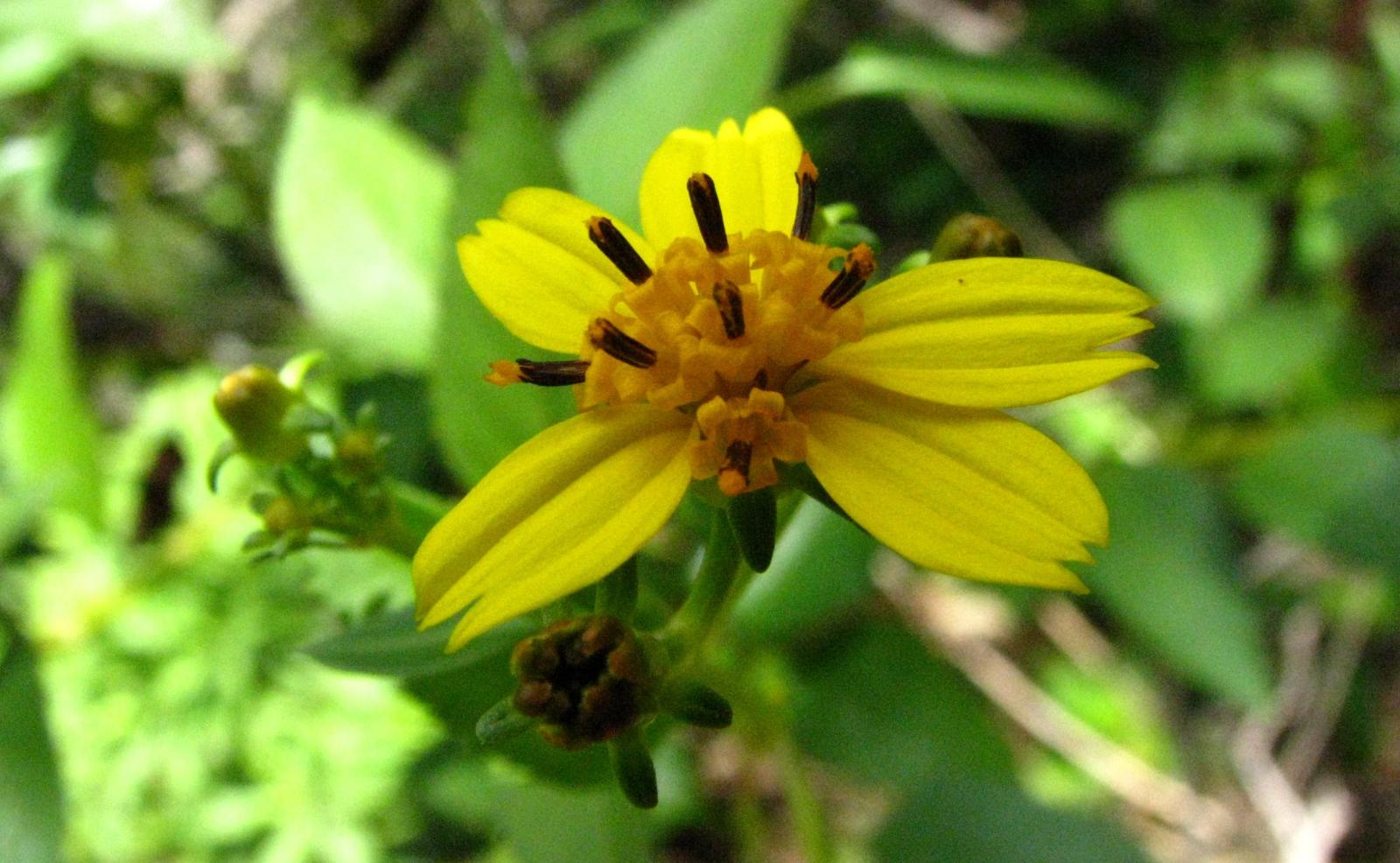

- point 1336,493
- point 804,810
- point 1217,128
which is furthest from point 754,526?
point 1217,128

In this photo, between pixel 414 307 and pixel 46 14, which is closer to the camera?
pixel 414 307

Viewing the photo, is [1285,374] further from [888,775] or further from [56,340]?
[56,340]

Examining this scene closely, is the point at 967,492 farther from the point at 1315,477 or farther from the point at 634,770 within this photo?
the point at 1315,477

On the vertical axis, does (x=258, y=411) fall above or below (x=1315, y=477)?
above

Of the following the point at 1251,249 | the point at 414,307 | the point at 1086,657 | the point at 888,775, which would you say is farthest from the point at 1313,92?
the point at 414,307

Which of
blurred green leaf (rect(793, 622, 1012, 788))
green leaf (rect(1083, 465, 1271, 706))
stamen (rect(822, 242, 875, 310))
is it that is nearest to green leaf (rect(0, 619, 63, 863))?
stamen (rect(822, 242, 875, 310))

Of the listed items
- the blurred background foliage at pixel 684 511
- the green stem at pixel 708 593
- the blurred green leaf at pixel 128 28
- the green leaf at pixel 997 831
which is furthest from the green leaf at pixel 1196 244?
the blurred green leaf at pixel 128 28
